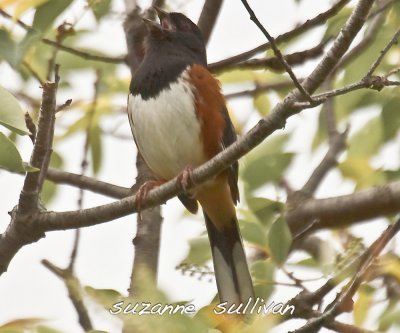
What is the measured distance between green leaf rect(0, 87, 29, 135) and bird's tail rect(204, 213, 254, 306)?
1.14 meters

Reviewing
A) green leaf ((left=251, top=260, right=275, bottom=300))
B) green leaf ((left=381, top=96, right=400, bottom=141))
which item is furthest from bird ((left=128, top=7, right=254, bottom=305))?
green leaf ((left=381, top=96, right=400, bottom=141))

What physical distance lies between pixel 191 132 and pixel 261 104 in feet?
1.32

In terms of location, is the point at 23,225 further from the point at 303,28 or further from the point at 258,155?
the point at 303,28

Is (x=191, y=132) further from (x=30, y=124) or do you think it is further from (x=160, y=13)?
(x=30, y=124)

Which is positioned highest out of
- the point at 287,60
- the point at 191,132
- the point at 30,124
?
the point at 287,60

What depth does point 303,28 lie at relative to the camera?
3.42 meters

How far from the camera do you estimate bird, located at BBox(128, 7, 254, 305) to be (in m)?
3.54

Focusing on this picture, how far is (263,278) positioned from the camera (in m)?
2.71

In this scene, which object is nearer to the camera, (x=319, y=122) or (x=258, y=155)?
(x=258, y=155)

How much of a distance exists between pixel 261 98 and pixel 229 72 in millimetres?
203

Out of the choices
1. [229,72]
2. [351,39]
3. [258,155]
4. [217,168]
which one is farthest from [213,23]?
[351,39]

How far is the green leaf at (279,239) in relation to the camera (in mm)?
2699

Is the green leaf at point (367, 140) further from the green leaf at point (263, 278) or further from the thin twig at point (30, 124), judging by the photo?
the thin twig at point (30, 124)

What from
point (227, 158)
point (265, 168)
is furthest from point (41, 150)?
point (265, 168)
